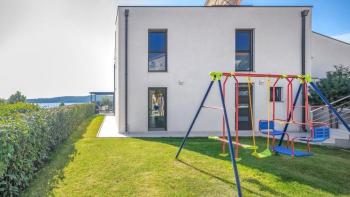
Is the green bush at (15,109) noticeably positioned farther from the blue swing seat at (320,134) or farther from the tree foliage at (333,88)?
the tree foliage at (333,88)

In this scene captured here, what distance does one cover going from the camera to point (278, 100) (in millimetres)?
11367

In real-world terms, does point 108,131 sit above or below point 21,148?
below

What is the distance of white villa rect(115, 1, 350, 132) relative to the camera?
10.8 metres

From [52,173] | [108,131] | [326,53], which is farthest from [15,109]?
[326,53]

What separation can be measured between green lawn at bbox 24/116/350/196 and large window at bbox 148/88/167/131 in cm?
354

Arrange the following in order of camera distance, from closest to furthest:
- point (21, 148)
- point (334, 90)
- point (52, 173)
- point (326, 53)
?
point (21, 148), point (52, 173), point (334, 90), point (326, 53)

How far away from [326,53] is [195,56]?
8.73 meters

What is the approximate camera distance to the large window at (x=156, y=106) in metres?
11.1

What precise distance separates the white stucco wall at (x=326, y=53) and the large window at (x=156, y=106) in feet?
30.4

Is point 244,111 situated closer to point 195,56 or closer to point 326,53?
point 195,56

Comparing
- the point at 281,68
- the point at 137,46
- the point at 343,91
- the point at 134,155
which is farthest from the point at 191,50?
the point at 343,91

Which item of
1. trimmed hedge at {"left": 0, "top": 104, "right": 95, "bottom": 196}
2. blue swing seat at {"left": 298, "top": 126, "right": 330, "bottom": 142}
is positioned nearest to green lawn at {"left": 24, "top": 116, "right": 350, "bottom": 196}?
trimmed hedge at {"left": 0, "top": 104, "right": 95, "bottom": 196}

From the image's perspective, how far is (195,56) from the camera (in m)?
11.1

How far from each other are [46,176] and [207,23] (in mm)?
9069
